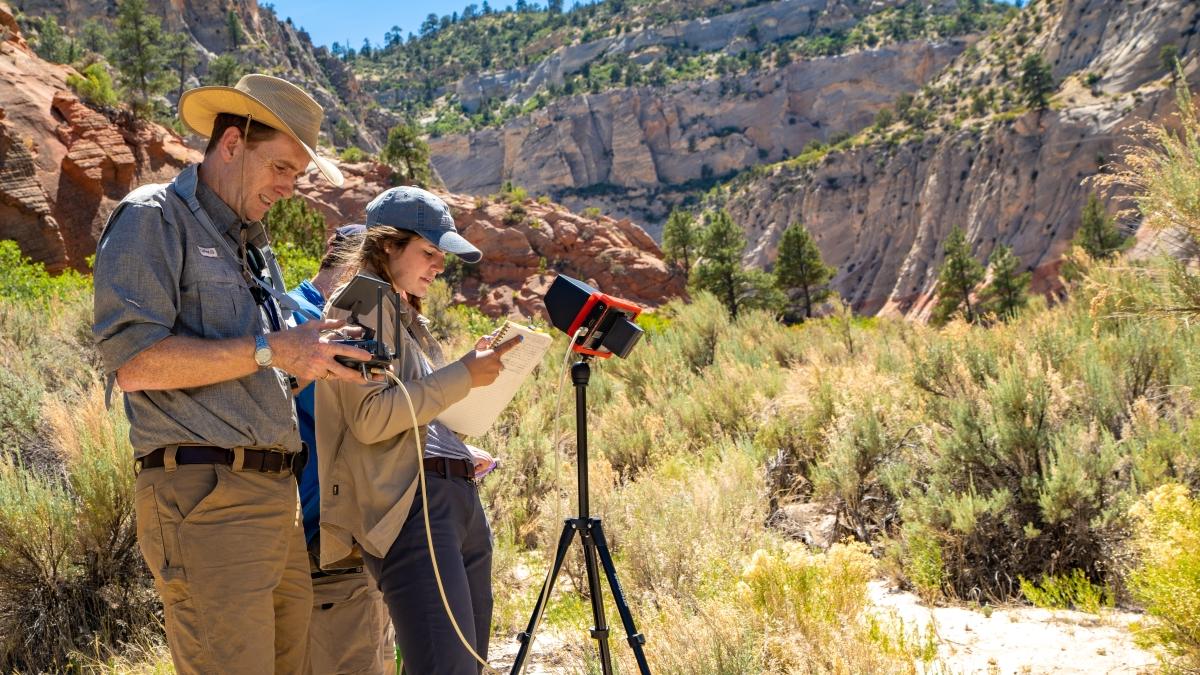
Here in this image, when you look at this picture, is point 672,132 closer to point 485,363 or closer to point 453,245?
point 453,245

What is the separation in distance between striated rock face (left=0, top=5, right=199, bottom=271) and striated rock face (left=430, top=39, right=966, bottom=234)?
68.4 meters

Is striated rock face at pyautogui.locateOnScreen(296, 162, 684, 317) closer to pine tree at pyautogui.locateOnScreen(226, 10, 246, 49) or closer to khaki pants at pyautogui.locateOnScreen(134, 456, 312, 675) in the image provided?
khaki pants at pyautogui.locateOnScreen(134, 456, 312, 675)

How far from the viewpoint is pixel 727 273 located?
43281 mm

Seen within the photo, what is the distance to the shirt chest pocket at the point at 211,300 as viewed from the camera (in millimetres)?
2227

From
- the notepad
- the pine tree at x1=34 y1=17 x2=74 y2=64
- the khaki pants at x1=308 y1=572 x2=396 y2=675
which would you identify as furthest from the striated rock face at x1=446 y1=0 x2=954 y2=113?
the khaki pants at x1=308 y1=572 x2=396 y2=675

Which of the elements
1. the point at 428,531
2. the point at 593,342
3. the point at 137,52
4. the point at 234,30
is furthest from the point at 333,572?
the point at 234,30

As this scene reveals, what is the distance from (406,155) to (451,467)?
49.8m

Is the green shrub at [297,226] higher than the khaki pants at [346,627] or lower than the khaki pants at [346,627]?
higher

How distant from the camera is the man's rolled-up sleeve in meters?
2.04

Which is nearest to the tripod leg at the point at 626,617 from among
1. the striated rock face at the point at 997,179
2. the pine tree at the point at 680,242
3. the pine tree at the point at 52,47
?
the pine tree at the point at 680,242

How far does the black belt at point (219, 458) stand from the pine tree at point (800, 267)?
1877 inches

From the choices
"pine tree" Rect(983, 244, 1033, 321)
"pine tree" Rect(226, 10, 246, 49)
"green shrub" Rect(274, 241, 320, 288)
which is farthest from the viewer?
"pine tree" Rect(226, 10, 246, 49)

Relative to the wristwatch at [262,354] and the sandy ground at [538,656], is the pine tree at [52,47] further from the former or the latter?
the wristwatch at [262,354]

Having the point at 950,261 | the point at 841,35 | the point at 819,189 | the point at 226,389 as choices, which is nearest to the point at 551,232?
the point at 950,261
